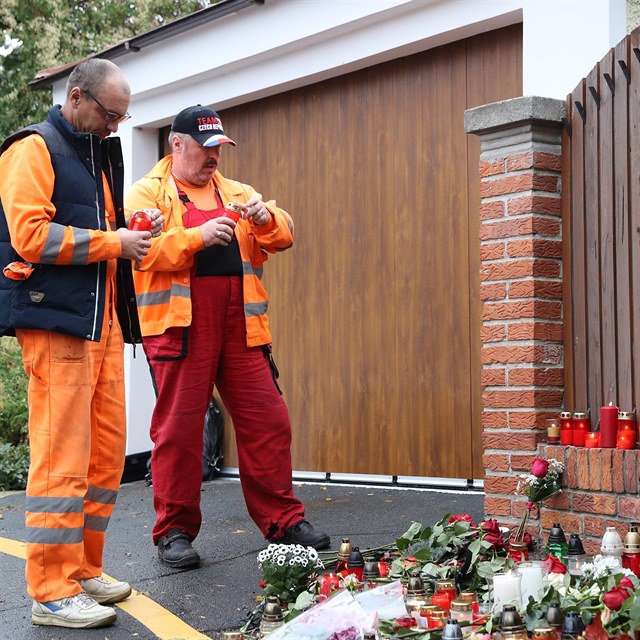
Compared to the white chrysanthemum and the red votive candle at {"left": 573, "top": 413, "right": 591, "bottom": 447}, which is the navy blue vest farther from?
the red votive candle at {"left": 573, "top": 413, "right": 591, "bottom": 447}

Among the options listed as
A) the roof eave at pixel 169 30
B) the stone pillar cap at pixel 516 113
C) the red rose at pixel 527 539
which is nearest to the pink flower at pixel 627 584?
the red rose at pixel 527 539

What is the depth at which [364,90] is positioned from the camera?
7574 millimetres

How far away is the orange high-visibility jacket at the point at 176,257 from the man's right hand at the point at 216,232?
29mm

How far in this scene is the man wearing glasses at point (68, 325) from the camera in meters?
3.88

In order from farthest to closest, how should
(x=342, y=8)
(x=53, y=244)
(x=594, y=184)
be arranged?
(x=342, y=8), (x=594, y=184), (x=53, y=244)

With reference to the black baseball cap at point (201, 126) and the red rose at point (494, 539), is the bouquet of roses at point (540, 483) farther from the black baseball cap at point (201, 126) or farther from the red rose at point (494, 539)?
the black baseball cap at point (201, 126)

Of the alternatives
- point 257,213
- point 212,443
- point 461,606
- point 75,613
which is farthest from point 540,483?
point 212,443

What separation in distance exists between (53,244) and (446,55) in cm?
401

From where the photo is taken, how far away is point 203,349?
16.2 ft

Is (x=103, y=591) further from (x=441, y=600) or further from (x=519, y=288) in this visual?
(x=519, y=288)

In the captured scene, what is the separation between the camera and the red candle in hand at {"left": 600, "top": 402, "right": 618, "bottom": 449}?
4.32 metres

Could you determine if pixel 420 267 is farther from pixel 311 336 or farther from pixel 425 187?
pixel 311 336

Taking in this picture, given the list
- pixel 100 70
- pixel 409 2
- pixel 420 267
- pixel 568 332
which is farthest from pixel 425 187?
pixel 100 70

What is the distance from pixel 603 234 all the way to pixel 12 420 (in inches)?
324
